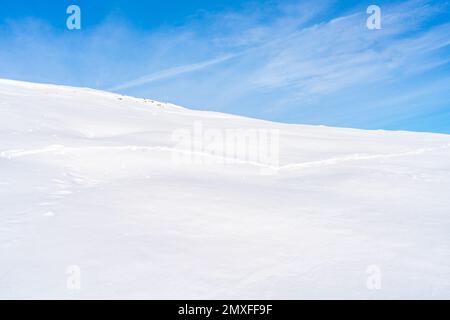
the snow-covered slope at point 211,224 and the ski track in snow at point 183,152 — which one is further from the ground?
the ski track in snow at point 183,152

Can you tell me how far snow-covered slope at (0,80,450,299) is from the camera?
7.39 ft

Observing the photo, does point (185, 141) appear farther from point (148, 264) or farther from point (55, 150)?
point (148, 264)

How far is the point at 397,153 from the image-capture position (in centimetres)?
688

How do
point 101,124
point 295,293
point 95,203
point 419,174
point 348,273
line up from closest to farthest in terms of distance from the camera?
point 295,293 → point 348,273 → point 95,203 → point 419,174 → point 101,124

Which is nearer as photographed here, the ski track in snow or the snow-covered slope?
the snow-covered slope

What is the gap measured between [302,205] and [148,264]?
5.78ft

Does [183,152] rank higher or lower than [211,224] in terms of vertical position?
higher

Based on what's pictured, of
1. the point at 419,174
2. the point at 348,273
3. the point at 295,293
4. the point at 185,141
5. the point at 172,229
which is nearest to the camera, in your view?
the point at 295,293

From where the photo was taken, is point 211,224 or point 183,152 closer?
point 211,224

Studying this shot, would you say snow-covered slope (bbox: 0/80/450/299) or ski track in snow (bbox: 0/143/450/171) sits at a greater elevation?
ski track in snow (bbox: 0/143/450/171)

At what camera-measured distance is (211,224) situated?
3092 mm

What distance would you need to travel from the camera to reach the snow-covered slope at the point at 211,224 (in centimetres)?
225

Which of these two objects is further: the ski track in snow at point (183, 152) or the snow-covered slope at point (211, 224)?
the ski track in snow at point (183, 152)
